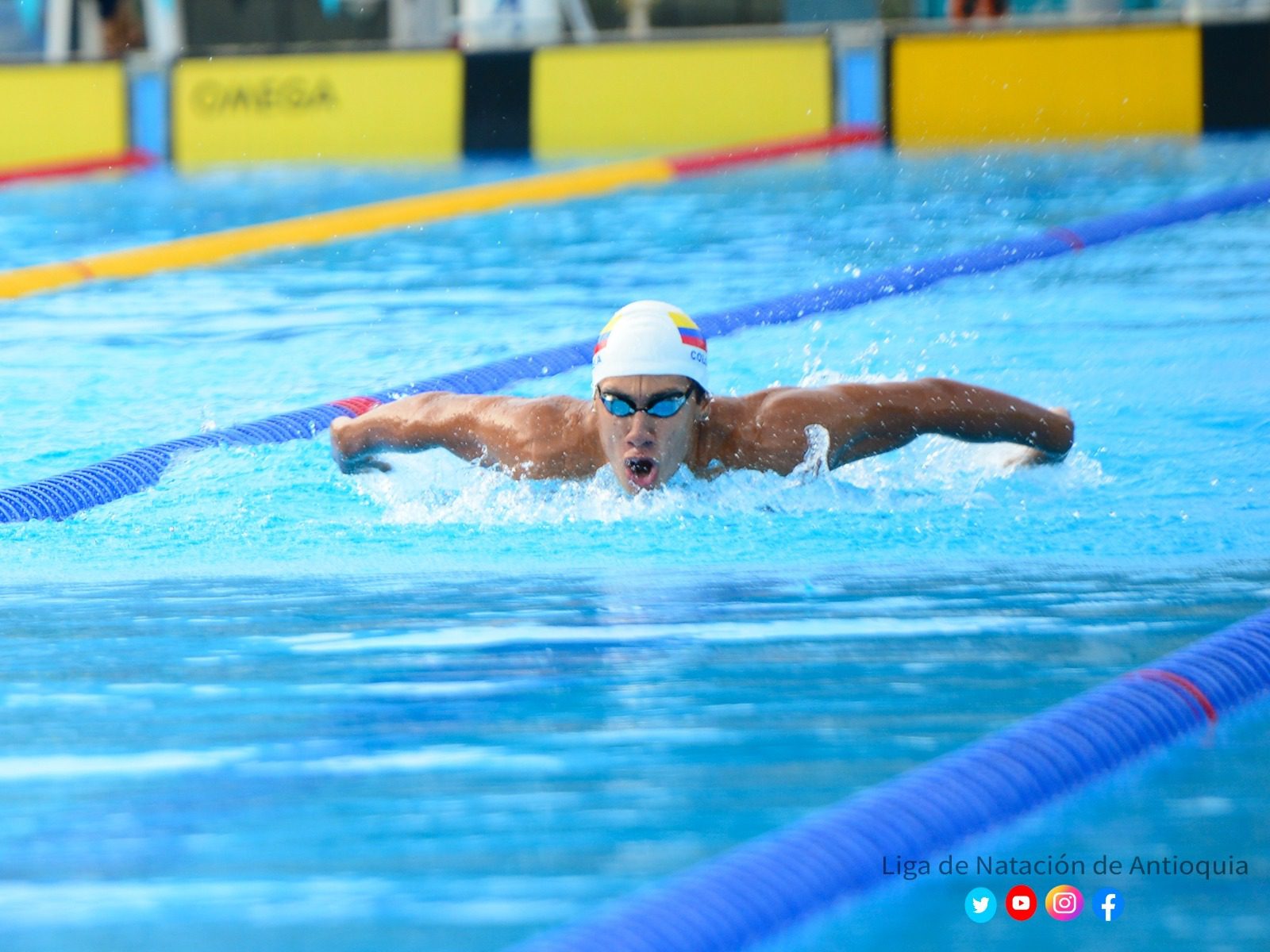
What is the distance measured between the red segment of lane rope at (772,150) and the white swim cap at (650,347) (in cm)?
745

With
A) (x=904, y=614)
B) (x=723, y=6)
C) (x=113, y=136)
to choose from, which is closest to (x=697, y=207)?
(x=113, y=136)

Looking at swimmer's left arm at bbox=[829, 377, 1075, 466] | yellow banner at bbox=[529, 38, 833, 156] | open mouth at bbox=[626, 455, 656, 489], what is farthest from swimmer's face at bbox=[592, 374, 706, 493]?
yellow banner at bbox=[529, 38, 833, 156]

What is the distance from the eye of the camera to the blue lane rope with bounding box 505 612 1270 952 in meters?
2.14

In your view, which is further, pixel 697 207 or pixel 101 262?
pixel 697 207

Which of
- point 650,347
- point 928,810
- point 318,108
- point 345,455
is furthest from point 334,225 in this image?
point 928,810

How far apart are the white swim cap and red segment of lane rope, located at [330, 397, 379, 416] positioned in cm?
121

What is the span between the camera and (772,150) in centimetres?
1233

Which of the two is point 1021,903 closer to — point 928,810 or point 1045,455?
point 928,810

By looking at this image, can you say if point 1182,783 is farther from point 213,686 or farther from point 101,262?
point 101,262

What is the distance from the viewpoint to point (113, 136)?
13531 mm

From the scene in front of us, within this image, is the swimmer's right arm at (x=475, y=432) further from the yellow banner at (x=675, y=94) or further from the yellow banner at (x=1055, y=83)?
the yellow banner at (x=675, y=94)

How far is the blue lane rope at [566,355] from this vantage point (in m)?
4.63

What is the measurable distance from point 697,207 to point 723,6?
10.1 meters

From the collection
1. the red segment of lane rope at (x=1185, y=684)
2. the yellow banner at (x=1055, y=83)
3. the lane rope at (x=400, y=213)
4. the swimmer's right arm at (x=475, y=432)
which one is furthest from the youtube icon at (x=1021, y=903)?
the yellow banner at (x=1055, y=83)
